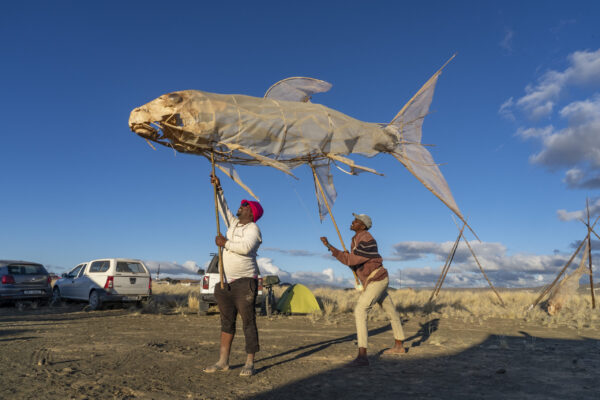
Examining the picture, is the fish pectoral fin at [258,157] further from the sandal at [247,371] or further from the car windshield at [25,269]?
the car windshield at [25,269]

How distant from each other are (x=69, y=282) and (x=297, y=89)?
1359 centimetres

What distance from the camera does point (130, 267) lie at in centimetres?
1486

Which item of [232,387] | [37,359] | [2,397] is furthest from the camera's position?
[37,359]

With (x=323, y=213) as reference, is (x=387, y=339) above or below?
below

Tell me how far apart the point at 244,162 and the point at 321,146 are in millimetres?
1156

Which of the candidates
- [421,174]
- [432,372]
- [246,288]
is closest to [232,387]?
[246,288]

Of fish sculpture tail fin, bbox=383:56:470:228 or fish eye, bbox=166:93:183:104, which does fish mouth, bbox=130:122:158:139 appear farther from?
fish sculpture tail fin, bbox=383:56:470:228

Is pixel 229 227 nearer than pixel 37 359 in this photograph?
Yes

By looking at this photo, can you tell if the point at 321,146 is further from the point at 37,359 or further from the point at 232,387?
the point at 37,359

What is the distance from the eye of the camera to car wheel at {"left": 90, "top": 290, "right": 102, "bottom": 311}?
47.4ft

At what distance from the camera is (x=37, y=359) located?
Answer: 6223 millimetres

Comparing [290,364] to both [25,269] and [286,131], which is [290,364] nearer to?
[286,131]

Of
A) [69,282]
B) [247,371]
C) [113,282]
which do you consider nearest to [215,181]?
[247,371]

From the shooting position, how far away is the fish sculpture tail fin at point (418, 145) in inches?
275
